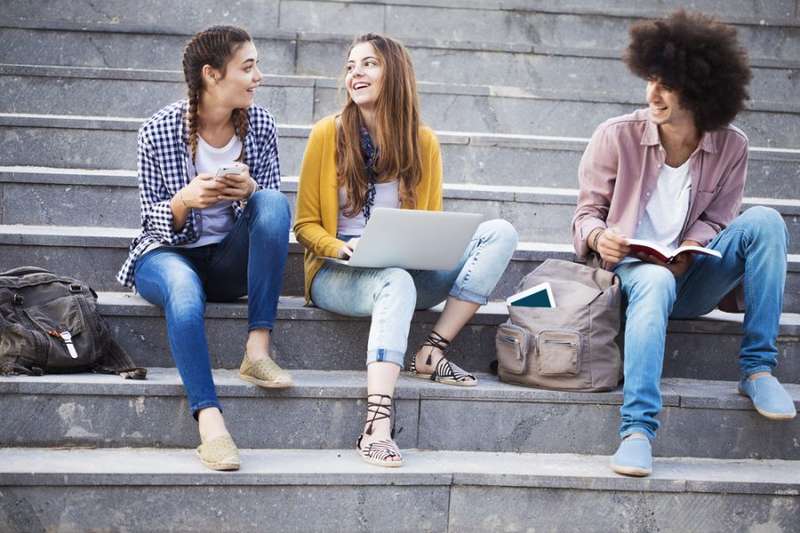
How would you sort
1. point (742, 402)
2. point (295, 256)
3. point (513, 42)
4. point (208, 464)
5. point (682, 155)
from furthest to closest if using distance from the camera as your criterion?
point (513, 42) < point (295, 256) < point (682, 155) < point (742, 402) < point (208, 464)

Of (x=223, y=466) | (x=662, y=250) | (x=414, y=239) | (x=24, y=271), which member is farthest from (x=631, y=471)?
(x=24, y=271)

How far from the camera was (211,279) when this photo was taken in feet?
10.9

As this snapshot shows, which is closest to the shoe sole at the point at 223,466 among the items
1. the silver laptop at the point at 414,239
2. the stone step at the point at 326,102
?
the silver laptop at the point at 414,239

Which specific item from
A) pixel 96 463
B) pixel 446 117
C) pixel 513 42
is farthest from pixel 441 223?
pixel 513 42

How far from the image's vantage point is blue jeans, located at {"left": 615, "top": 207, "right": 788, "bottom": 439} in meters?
3.00

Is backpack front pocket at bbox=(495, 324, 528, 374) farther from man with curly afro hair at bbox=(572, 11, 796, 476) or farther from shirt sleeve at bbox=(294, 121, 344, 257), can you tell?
shirt sleeve at bbox=(294, 121, 344, 257)

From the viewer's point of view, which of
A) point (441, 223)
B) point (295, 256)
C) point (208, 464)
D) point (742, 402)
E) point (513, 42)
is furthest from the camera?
point (513, 42)

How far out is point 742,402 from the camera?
10.6 ft

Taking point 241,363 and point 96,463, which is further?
point 241,363

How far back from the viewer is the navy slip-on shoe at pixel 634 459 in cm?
293

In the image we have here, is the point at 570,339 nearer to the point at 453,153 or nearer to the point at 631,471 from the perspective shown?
the point at 631,471

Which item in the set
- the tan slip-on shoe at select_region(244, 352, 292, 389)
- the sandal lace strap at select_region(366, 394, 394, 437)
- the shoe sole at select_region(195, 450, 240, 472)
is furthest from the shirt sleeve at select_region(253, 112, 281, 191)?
the shoe sole at select_region(195, 450, 240, 472)

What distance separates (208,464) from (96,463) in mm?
306

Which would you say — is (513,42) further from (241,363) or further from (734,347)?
(241,363)
